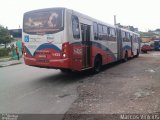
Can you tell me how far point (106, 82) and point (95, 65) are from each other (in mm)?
3037

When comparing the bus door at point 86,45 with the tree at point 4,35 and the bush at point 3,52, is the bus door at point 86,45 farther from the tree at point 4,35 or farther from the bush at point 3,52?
the tree at point 4,35

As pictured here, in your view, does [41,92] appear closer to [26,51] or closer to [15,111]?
[15,111]

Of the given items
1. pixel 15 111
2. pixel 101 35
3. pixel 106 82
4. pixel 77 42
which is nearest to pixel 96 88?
pixel 106 82

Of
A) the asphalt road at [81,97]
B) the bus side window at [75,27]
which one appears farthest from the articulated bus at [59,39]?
the asphalt road at [81,97]

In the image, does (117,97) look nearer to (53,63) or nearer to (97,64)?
(53,63)

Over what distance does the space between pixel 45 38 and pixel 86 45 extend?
2398mm

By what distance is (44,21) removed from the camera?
35.9ft

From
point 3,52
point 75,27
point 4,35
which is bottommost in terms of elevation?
point 3,52

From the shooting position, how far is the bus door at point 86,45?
1216 cm

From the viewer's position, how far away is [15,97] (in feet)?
27.0

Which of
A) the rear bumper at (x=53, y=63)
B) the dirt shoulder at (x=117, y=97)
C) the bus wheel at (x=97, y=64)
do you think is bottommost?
the dirt shoulder at (x=117, y=97)

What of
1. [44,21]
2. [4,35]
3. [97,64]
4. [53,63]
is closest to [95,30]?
[97,64]

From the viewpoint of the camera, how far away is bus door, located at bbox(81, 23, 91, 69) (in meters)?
12.2

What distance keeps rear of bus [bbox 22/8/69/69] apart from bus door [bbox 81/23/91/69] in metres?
1.85
